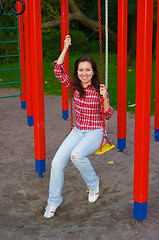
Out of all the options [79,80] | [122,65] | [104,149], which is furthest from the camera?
[122,65]

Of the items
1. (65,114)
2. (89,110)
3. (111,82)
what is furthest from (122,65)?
(111,82)

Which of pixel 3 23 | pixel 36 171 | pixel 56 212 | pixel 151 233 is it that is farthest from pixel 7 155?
pixel 3 23

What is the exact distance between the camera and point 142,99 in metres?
2.58

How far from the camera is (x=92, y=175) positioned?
3213 millimetres

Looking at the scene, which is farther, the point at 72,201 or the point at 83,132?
the point at 72,201

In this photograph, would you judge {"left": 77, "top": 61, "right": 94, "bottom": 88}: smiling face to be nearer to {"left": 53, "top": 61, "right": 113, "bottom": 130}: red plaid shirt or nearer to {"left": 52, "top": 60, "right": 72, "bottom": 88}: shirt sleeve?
{"left": 53, "top": 61, "right": 113, "bottom": 130}: red plaid shirt

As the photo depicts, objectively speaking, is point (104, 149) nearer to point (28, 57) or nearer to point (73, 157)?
point (73, 157)

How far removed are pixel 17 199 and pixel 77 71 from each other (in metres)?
1.38

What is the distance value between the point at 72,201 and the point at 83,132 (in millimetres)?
691

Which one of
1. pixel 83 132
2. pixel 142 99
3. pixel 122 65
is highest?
pixel 122 65

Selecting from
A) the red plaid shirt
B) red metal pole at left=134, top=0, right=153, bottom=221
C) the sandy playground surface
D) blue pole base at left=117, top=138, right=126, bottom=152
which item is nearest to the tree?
the sandy playground surface

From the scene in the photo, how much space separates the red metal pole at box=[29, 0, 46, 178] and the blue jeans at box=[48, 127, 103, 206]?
65 centimetres

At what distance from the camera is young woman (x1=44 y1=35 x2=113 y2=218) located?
9.86ft

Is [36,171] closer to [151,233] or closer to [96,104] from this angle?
[96,104]
